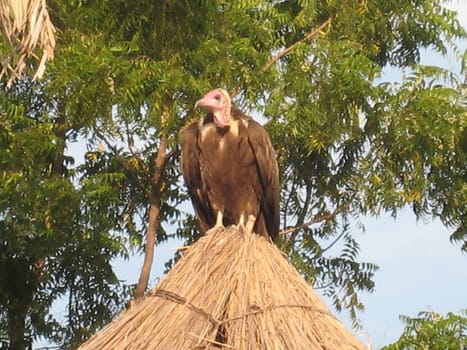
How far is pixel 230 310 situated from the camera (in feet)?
19.7

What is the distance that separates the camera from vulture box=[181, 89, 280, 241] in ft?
27.1

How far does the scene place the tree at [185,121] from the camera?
458 inches

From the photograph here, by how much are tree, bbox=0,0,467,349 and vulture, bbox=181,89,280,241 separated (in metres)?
2.69

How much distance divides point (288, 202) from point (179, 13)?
3547 millimetres

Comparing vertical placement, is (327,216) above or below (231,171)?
above

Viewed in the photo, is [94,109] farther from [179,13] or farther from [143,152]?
[143,152]

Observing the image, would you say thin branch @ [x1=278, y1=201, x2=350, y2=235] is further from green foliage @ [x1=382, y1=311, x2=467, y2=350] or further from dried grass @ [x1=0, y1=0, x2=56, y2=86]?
dried grass @ [x1=0, y1=0, x2=56, y2=86]

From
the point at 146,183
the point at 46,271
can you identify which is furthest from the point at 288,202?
the point at 46,271

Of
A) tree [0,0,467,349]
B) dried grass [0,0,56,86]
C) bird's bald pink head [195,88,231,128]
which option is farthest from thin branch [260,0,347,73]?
dried grass [0,0,56,86]

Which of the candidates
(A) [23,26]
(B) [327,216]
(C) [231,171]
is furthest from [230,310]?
(B) [327,216]

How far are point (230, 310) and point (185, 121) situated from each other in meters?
5.73

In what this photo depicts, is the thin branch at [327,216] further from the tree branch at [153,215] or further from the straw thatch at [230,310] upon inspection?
the straw thatch at [230,310]

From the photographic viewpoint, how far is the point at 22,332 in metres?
13.0

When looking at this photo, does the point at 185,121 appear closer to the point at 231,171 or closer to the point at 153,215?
the point at 153,215
